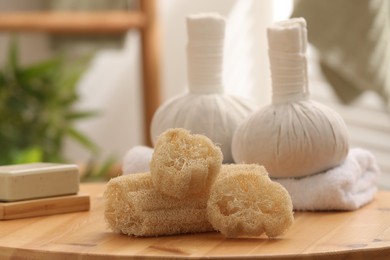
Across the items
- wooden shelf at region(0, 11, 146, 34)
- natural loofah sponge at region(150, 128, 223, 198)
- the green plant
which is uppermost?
wooden shelf at region(0, 11, 146, 34)

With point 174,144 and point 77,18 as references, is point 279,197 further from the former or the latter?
point 77,18

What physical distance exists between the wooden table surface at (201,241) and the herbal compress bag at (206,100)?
0.16m

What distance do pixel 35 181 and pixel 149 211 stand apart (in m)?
0.19

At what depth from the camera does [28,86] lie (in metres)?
2.81

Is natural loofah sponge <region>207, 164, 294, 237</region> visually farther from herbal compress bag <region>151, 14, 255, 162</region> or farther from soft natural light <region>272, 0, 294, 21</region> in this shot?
soft natural light <region>272, 0, 294, 21</region>

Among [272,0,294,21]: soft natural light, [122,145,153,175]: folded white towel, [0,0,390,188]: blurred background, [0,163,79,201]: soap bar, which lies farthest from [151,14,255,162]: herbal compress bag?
[272,0,294,21]: soft natural light

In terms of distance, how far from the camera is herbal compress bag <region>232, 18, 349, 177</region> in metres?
1.06

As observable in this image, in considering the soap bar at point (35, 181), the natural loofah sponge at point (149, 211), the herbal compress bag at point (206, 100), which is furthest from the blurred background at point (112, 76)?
the natural loofah sponge at point (149, 211)

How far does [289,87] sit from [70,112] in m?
1.81

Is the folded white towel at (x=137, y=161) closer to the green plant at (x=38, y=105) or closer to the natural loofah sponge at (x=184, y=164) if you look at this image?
the natural loofah sponge at (x=184, y=164)

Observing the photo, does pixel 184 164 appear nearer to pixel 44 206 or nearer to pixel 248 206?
pixel 248 206

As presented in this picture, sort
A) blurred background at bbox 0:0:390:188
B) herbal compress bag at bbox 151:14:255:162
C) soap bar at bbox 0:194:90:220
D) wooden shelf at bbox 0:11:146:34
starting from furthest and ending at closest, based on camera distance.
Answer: wooden shelf at bbox 0:11:146:34 → blurred background at bbox 0:0:390:188 → herbal compress bag at bbox 151:14:255:162 → soap bar at bbox 0:194:90:220

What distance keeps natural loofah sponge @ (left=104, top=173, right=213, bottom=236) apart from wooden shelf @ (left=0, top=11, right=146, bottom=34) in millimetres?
1806

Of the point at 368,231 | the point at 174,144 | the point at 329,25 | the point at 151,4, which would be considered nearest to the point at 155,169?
the point at 174,144
